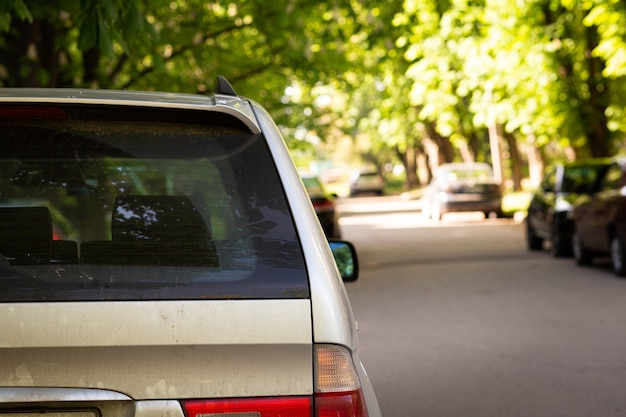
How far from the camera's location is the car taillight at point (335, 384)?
114 inches

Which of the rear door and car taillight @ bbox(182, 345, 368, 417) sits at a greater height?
the rear door

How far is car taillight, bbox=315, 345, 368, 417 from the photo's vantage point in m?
2.89

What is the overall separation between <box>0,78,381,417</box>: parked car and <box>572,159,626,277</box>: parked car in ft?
39.3

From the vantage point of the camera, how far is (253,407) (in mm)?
2838

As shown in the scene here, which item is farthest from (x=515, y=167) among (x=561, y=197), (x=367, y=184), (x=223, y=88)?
(x=223, y=88)

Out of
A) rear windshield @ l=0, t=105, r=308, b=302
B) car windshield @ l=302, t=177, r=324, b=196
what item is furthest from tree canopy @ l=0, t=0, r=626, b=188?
rear windshield @ l=0, t=105, r=308, b=302

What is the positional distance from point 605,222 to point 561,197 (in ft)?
11.8

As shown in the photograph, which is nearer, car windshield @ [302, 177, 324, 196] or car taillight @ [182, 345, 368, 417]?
car taillight @ [182, 345, 368, 417]

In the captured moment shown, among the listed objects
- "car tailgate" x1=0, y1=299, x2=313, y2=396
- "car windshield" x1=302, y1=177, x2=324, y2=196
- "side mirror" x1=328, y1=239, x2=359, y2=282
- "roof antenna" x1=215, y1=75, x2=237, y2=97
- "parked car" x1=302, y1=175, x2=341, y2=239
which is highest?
"car windshield" x1=302, y1=177, x2=324, y2=196

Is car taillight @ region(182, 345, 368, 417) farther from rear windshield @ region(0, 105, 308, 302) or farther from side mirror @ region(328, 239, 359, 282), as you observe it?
side mirror @ region(328, 239, 359, 282)

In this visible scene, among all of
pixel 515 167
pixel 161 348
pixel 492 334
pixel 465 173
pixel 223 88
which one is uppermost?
pixel 515 167

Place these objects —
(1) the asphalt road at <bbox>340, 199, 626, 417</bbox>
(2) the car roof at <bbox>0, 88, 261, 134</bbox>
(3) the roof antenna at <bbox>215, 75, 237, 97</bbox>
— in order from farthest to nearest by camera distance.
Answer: (1) the asphalt road at <bbox>340, 199, 626, 417</bbox>, (3) the roof antenna at <bbox>215, 75, 237, 97</bbox>, (2) the car roof at <bbox>0, 88, 261, 134</bbox>

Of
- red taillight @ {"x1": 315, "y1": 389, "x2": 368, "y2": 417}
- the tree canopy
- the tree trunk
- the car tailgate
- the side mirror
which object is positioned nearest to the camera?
the car tailgate

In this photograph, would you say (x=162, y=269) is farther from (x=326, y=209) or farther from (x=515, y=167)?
(x=515, y=167)
